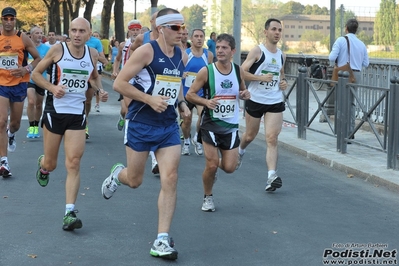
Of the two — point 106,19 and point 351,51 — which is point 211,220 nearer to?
point 351,51

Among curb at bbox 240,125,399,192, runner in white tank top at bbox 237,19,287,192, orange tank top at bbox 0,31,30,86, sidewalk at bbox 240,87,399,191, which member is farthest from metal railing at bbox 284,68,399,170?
orange tank top at bbox 0,31,30,86

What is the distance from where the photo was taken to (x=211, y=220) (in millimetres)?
7770

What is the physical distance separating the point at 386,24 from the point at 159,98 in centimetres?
1470

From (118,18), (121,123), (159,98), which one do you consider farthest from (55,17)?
(159,98)

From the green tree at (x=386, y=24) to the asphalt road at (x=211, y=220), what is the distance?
9014 mm

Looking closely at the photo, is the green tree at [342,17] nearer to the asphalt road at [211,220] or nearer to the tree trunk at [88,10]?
the asphalt road at [211,220]

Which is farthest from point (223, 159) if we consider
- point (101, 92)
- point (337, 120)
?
point (337, 120)

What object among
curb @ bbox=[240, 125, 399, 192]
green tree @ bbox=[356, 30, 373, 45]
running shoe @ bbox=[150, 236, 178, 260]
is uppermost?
green tree @ bbox=[356, 30, 373, 45]

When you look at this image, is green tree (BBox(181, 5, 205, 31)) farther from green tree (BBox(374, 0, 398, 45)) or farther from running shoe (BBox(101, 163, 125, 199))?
running shoe (BBox(101, 163, 125, 199))

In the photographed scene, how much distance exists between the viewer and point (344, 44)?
13.8 m

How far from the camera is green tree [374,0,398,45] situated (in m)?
19.3

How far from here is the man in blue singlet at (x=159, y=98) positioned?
6516 mm

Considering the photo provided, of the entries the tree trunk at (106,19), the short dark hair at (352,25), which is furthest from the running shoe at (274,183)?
the tree trunk at (106,19)

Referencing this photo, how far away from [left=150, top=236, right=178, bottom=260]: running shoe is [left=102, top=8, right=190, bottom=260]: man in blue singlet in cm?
25
